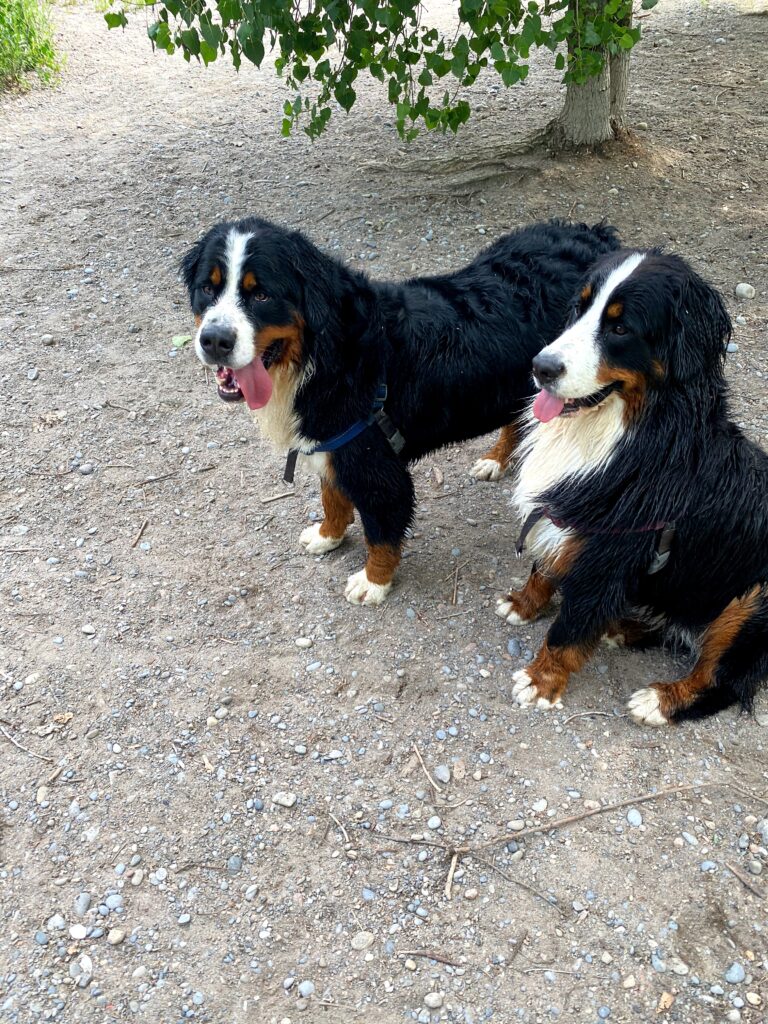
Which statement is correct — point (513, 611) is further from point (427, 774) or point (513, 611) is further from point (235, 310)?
point (235, 310)

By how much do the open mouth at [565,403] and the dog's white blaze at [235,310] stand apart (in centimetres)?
101

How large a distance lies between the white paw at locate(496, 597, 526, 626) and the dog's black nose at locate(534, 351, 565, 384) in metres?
1.26

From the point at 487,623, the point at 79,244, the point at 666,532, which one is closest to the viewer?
the point at 666,532

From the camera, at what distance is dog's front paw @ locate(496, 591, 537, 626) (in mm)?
3230

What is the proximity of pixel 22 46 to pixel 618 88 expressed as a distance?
7038 mm

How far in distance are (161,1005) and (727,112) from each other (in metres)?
7.53

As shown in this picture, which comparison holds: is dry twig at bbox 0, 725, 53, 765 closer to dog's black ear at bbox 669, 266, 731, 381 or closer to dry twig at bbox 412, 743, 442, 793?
dry twig at bbox 412, 743, 442, 793

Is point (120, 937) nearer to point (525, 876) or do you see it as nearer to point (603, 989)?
point (525, 876)

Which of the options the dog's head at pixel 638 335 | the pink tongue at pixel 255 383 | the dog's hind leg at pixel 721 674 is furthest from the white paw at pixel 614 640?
the pink tongue at pixel 255 383

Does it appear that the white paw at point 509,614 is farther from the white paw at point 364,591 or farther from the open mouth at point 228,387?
the open mouth at point 228,387

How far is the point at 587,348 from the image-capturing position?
87.8 inches

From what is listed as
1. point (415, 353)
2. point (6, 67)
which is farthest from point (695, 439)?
point (6, 67)

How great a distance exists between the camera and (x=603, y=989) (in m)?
2.17

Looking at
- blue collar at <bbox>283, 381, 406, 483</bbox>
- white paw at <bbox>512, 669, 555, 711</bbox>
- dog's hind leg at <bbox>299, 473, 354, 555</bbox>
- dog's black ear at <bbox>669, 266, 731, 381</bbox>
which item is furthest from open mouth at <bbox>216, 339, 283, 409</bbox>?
white paw at <bbox>512, 669, 555, 711</bbox>
